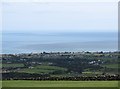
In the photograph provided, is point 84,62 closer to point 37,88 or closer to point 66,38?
point 37,88

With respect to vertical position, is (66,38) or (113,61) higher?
(66,38)

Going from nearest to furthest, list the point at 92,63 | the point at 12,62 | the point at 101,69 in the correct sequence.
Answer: the point at 101,69, the point at 12,62, the point at 92,63

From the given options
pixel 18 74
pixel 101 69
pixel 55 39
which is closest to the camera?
pixel 18 74

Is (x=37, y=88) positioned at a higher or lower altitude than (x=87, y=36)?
lower

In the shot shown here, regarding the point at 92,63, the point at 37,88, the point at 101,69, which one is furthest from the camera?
the point at 92,63

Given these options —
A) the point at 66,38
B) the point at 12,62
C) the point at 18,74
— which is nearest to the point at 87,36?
the point at 66,38

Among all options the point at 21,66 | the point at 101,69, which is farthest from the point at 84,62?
the point at 21,66

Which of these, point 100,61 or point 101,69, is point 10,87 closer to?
point 101,69

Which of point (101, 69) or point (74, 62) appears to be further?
point (74, 62)

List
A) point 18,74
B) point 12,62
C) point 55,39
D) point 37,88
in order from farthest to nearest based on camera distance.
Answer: point 55,39 < point 12,62 < point 18,74 < point 37,88
